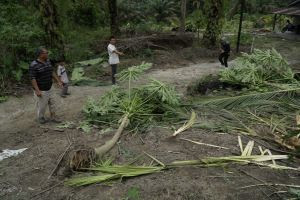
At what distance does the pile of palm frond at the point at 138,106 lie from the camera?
7621mm

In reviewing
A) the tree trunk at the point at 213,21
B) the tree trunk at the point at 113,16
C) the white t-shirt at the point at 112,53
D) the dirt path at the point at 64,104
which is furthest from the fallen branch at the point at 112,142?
the tree trunk at the point at 113,16

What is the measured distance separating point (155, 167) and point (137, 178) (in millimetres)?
335

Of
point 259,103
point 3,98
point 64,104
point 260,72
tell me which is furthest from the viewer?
point 3,98

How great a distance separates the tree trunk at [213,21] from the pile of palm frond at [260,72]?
7.23m

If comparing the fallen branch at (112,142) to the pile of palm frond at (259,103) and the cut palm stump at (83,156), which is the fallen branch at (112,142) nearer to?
the cut palm stump at (83,156)

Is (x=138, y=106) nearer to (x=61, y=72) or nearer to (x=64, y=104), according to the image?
(x=64, y=104)

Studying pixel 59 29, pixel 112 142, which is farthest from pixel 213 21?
pixel 112 142

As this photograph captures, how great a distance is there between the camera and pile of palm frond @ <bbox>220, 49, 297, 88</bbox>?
938cm

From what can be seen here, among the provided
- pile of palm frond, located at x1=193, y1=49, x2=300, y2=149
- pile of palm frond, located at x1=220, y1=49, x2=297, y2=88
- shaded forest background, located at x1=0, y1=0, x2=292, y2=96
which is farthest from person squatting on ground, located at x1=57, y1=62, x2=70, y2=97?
pile of palm frond, located at x1=220, y1=49, x2=297, y2=88

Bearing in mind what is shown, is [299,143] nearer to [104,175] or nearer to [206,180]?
[206,180]

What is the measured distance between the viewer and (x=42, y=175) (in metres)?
Result: 5.68

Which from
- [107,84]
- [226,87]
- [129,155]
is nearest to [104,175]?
[129,155]

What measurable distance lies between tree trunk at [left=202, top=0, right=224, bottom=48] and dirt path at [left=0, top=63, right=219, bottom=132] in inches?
187

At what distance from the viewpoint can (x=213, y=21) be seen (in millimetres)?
17047
